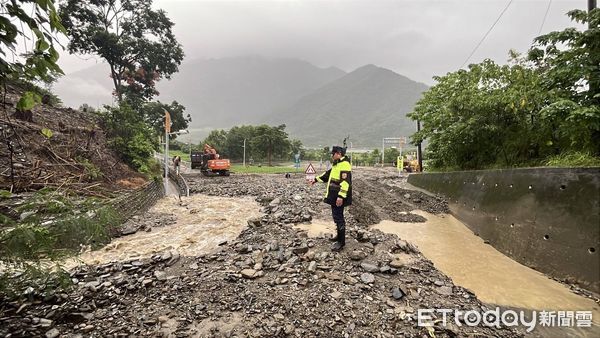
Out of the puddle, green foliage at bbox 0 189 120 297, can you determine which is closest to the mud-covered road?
the puddle

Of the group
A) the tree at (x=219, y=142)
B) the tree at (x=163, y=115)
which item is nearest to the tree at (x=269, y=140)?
the tree at (x=219, y=142)

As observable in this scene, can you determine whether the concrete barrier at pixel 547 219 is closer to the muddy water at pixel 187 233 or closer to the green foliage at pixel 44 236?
the muddy water at pixel 187 233

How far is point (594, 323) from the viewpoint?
13.4 feet

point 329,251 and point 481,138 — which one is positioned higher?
point 481,138

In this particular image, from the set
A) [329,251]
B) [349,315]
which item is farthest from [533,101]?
[349,315]

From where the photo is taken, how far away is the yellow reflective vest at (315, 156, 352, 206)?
18.2 ft

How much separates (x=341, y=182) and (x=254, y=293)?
8.97ft

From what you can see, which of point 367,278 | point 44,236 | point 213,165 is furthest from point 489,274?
point 213,165

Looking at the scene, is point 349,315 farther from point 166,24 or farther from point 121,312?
point 166,24

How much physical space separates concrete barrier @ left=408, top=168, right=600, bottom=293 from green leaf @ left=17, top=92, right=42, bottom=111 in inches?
308

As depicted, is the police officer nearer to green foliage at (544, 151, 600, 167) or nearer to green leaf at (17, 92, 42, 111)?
green leaf at (17, 92, 42, 111)

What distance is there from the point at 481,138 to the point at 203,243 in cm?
1153

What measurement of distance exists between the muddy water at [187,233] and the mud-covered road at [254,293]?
75 mm

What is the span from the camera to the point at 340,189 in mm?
5645
